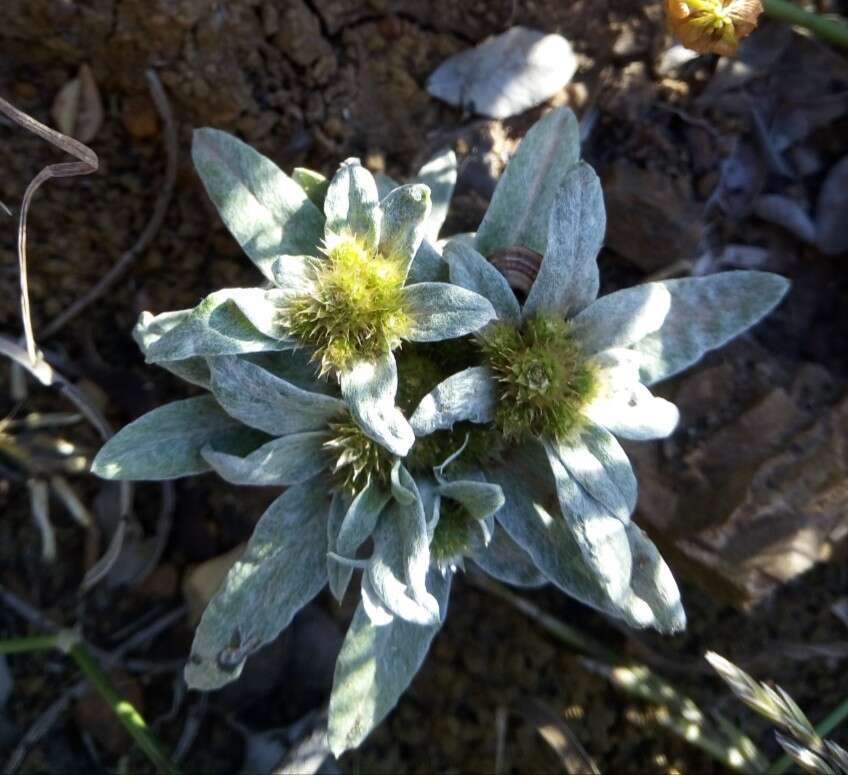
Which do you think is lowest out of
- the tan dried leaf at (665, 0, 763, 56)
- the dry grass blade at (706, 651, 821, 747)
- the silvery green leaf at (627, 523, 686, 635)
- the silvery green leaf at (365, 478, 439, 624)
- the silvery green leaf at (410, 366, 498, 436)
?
the dry grass blade at (706, 651, 821, 747)

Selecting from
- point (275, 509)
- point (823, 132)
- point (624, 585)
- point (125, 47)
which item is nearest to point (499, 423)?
point (624, 585)

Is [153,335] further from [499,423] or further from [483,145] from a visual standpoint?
[483,145]

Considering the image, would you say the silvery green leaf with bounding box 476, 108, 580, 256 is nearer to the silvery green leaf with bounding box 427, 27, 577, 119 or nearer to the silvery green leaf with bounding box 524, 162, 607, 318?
the silvery green leaf with bounding box 524, 162, 607, 318

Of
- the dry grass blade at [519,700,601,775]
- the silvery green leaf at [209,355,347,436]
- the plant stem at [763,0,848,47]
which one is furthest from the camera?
the dry grass blade at [519,700,601,775]

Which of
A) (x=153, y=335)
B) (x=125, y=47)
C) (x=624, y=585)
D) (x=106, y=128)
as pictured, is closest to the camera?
(x=624, y=585)

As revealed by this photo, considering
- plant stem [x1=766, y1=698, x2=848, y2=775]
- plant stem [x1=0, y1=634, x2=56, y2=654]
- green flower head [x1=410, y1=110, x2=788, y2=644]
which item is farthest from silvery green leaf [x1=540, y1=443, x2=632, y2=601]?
plant stem [x1=0, y1=634, x2=56, y2=654]

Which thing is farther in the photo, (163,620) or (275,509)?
(163,620)

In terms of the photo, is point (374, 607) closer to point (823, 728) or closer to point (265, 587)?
point (265, 587)
